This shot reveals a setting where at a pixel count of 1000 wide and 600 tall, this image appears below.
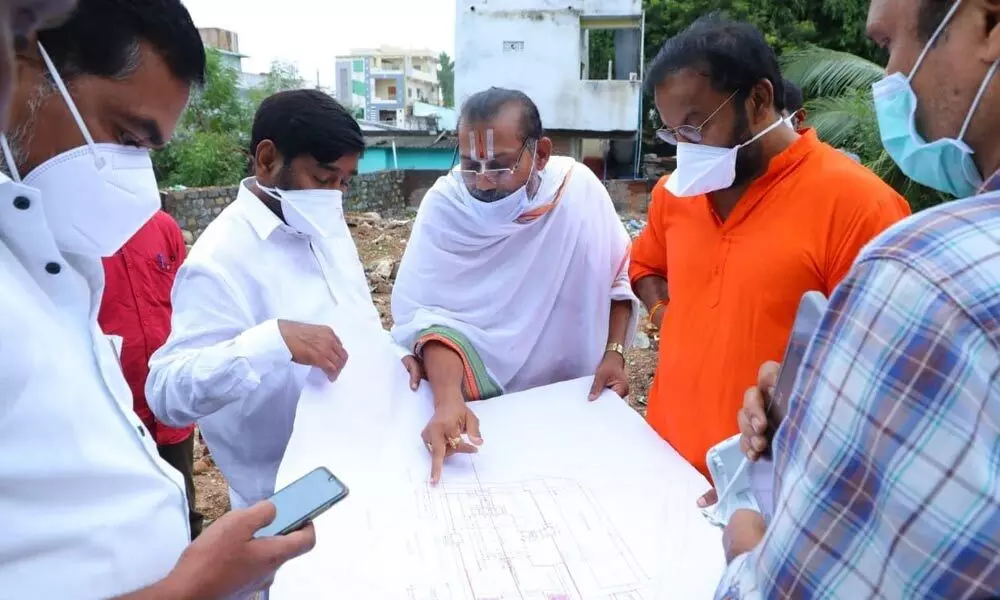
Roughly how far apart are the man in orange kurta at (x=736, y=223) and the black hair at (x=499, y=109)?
0.49 meters

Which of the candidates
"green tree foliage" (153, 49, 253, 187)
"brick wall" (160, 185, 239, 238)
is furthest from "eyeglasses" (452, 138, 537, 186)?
"green tree foliage" (153, 49, 253, 187)

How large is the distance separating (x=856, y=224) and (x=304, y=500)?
4.71ft

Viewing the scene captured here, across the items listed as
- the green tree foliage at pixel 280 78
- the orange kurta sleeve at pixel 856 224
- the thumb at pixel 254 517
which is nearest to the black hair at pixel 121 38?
the thumb at pixel 254 517

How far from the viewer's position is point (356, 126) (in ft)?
7.30

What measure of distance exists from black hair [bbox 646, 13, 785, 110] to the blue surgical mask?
2.69 feet

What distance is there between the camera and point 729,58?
1.89 metres

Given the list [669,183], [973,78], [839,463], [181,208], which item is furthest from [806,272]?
[181,208]

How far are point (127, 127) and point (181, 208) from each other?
954 cm

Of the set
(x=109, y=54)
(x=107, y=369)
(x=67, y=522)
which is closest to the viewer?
(x=67, y=522)

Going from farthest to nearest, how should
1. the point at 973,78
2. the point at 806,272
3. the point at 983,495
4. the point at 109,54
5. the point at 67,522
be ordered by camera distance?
the point at 806,272, the point at 109,54, the point at 67,522, the point at 973,78, the point at 983,495

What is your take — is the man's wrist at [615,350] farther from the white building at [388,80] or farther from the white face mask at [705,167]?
the white building at [388,80]

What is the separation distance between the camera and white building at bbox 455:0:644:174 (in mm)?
18625

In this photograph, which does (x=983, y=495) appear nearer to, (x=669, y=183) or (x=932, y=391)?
(x=932, y=391)

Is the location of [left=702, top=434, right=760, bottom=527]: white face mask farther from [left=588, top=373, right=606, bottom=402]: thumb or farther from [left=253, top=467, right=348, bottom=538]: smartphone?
[left=588, top=373, right=606, bottom=402]: thumb
